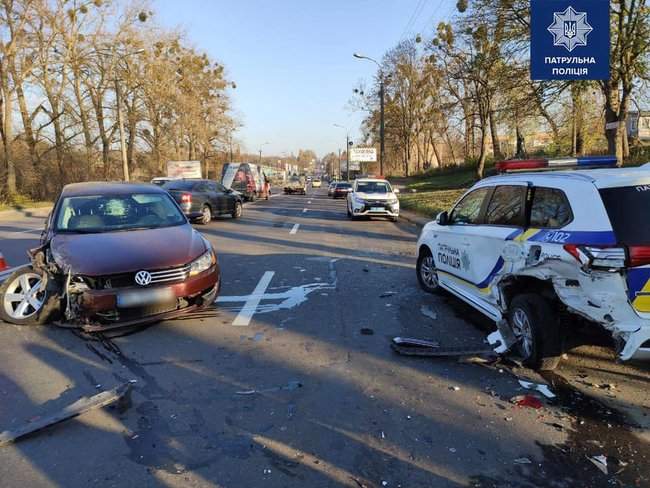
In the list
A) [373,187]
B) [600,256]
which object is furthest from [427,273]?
[373,187]

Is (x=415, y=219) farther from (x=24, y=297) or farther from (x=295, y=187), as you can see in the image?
(x=295, y=187)

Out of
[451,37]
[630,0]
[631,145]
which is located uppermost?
[451,37]

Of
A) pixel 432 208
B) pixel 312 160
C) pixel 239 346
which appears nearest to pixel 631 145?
pixel 432 208

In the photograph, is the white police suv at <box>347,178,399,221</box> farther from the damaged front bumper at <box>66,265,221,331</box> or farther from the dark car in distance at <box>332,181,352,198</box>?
the dark car in distance at <box>332,181,352,198</box>

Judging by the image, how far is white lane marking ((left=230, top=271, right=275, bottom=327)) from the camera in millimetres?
6055

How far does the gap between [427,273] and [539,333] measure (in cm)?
309

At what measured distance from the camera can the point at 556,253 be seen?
409 cm

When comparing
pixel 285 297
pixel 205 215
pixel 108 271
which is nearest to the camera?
pixel 108 271

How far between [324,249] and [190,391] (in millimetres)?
7813

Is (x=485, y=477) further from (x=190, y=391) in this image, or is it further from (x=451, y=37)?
(x=451, y=37)

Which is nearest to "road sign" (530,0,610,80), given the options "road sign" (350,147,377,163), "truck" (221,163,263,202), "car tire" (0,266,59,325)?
"car tire" (0,266,59,325)

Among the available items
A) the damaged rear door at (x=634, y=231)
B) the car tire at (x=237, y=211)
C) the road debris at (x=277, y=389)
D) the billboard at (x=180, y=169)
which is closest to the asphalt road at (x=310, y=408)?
the road debris at (x=277, y=389)

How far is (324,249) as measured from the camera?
11.8 meters

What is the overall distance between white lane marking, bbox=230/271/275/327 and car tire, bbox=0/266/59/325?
209cm
